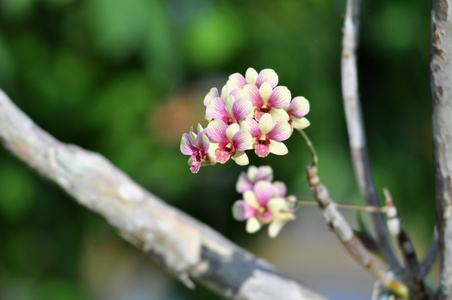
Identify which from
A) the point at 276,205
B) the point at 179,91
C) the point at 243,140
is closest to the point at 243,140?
the point at 243,140

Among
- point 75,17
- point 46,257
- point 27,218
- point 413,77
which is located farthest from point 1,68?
point 413,77

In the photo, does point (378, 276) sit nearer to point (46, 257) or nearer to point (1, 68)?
point (1, 68)

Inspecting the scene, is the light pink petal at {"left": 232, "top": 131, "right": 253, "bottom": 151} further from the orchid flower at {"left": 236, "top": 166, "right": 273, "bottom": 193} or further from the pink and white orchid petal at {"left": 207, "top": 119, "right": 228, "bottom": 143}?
the orchid flower at {"left": 236, "top": 166, "right": 273, "bottom": 193}

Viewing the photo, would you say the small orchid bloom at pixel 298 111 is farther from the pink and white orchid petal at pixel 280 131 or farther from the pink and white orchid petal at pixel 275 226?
the pink and white orchid petal at pixel 275 226


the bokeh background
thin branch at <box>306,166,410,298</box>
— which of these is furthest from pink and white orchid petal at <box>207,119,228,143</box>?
the bokeh background

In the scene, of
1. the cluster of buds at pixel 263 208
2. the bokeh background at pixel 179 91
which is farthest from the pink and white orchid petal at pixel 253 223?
the bokeh background at pixel 179 91

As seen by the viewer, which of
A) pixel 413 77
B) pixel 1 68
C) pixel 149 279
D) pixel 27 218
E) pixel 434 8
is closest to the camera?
pixel 434 8

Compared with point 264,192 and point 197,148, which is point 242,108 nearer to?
point 197,148
